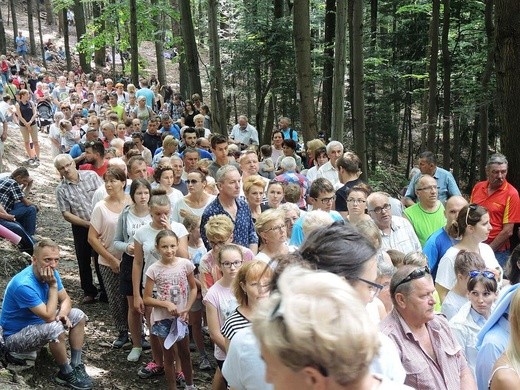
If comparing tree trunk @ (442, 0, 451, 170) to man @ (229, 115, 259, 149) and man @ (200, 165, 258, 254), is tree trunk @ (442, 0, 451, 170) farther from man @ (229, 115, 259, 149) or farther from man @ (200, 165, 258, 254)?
man @ (200, 165, 258, 254)

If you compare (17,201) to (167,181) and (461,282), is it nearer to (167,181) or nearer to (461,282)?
(167,181)

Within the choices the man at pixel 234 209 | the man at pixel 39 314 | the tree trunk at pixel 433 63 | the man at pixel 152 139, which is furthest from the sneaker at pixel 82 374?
the tree trunk at pixel 433 63

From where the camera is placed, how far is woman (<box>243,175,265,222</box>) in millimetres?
7250

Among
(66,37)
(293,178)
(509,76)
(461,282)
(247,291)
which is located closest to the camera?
(247,291)

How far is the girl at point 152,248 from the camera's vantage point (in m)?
6.48

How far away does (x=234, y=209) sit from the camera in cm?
686

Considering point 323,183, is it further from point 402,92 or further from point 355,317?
point 402,92

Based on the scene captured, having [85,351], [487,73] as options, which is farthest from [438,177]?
[487,73]

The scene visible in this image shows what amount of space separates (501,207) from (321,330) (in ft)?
21.5

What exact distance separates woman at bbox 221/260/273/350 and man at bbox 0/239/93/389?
218 centimetres

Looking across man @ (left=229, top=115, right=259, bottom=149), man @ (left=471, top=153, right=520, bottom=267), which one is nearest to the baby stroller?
man @ (left=229, top=115, right=259, bottom=149)

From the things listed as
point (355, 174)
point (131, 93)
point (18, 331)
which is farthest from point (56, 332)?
point (131, 93)

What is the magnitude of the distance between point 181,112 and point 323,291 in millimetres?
19606

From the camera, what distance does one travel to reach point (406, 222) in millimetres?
6812
